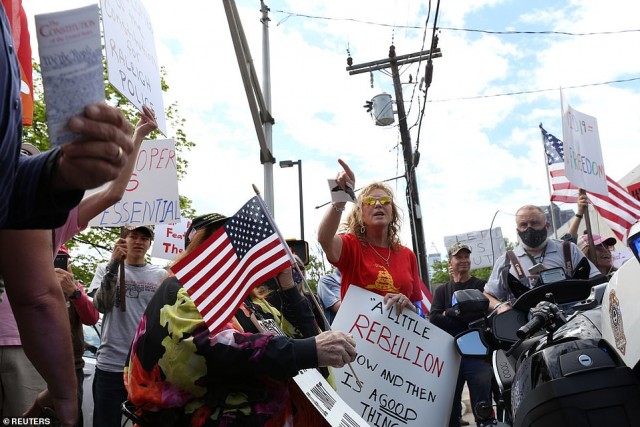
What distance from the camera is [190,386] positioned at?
2266 mm

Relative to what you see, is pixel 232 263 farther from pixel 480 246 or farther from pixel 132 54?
pixel 480 246

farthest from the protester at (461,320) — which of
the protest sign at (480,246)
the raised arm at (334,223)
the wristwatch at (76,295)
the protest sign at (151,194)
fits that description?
the protest sign at (480,246)

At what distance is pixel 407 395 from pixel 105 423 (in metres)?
2.24

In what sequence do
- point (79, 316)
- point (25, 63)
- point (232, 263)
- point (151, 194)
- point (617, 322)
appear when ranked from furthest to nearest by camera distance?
point (151, 194)
point (79, 316)
point (232, 263)
point (25, 63)
point (617, 322)

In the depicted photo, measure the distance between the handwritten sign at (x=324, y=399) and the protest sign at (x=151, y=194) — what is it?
9.29 ft

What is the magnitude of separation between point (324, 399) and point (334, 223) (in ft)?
4.66

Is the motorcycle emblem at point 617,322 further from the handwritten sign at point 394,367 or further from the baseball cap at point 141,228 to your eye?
the baseball cap at point 141,228

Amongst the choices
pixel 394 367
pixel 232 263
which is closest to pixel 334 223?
pixel 394 367

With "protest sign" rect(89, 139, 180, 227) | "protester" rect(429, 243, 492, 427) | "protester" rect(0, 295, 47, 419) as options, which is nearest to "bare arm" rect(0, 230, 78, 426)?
"protester" rect(0, 295, 47, 419)

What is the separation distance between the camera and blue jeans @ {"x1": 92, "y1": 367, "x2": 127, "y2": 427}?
4375 mm

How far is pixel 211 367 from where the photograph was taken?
2.25 meters

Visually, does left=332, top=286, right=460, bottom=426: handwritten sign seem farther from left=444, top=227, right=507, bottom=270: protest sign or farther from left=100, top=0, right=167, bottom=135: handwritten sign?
left=444, top=227, right=507, bottom=270: protest sign

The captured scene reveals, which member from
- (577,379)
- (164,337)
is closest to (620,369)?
(577,379)

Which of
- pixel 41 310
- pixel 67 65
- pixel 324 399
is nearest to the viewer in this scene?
A: pixel 67 65
